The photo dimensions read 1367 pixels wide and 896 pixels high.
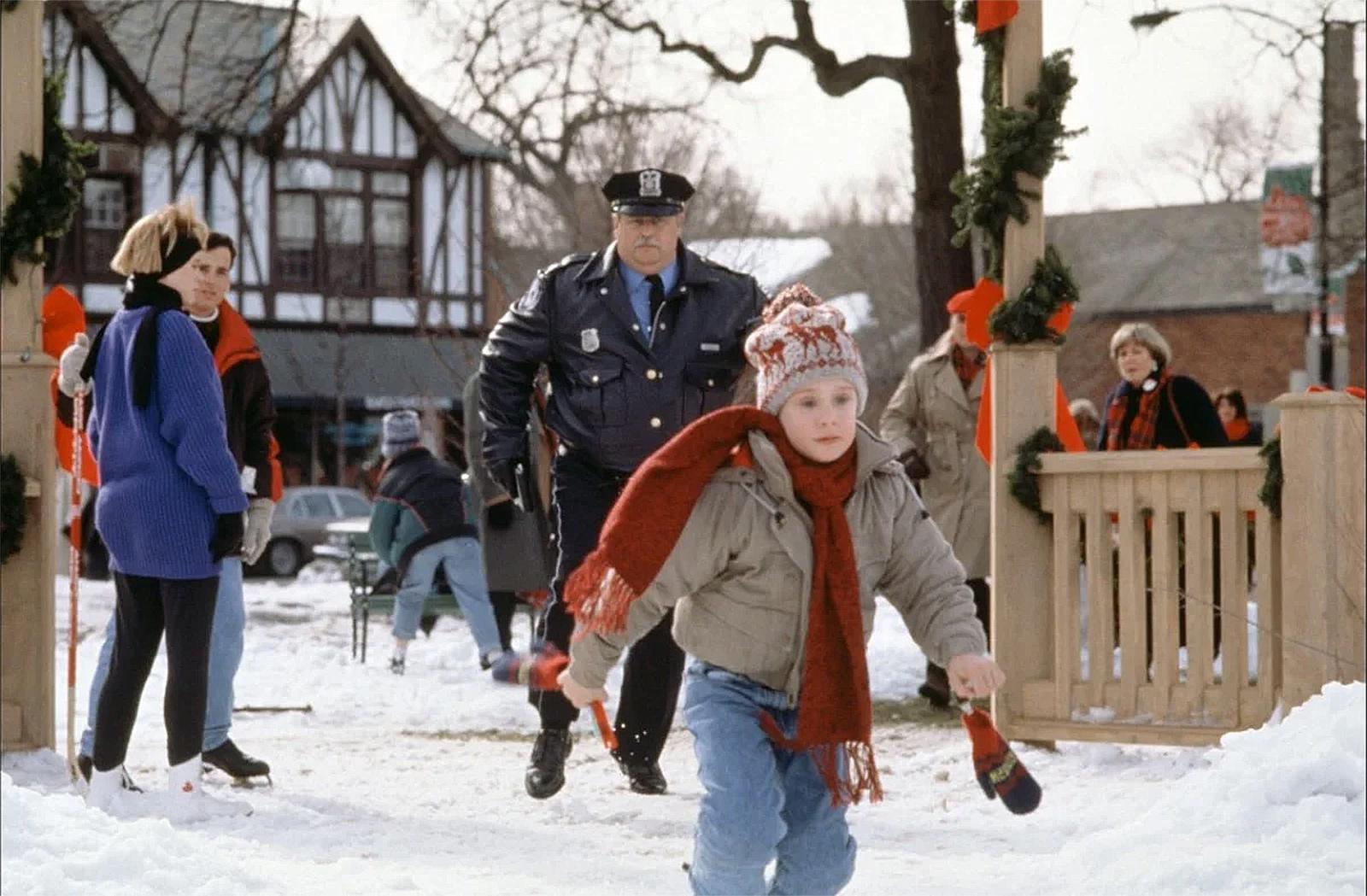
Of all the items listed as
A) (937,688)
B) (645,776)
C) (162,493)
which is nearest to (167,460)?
(162,493)

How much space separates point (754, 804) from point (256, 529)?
3215mm

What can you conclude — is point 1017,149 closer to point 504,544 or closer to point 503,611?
point 504,544

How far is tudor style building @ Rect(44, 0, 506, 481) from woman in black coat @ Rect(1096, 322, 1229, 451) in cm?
2657

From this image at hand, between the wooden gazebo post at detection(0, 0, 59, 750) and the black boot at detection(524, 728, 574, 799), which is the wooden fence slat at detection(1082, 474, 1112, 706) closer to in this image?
the black boot at detection(524, 728, 574, 799)

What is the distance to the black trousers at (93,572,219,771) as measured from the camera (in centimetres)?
686

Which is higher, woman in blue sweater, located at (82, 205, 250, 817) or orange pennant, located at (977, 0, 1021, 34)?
orange pennant, located at (977, 0, 1021, 34)

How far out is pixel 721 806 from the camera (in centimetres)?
466

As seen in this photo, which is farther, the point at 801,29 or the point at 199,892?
the point at 801,29

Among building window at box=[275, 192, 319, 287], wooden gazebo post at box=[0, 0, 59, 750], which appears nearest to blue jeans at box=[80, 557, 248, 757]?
wooden gazebo post at box=[0, 0, 59, 750]

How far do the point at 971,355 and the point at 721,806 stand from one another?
5990 millimetres

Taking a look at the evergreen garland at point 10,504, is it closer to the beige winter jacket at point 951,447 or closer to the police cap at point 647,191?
the police cap at point 647,191

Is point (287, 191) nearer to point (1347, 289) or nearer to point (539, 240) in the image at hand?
point (539, 240)

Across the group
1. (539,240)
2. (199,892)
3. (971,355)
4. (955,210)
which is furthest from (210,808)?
(539,240)

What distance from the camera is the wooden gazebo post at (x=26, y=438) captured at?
8.02 meters
